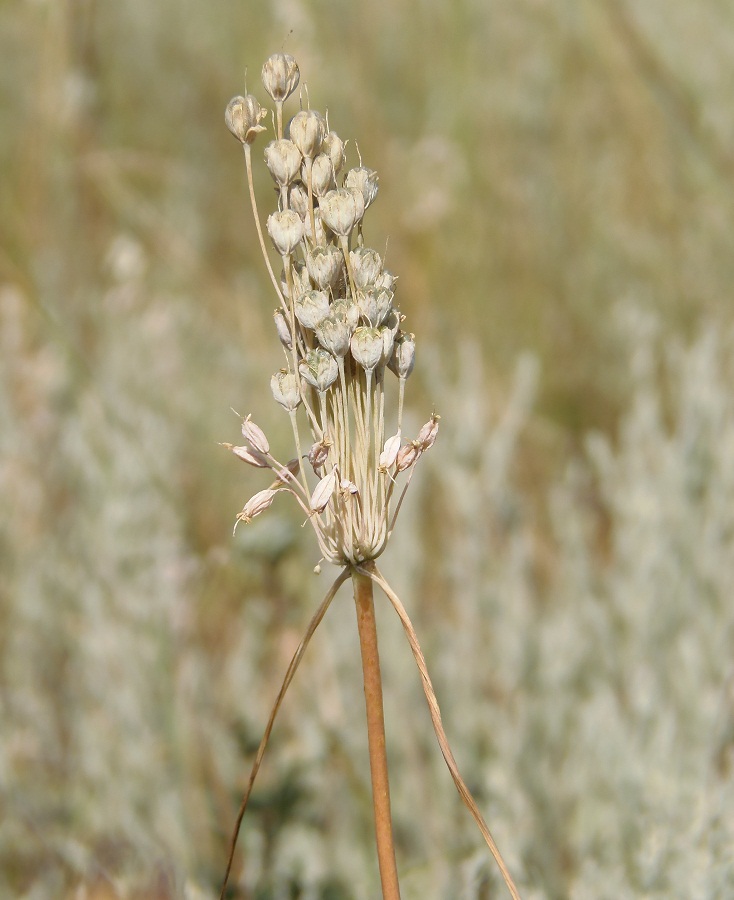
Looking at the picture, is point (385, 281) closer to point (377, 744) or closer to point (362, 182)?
point (362, 182)

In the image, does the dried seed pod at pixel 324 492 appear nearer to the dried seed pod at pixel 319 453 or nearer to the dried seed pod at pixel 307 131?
the dried seed pod at pixel 319 453

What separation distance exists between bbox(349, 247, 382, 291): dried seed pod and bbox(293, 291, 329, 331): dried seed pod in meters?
0.04

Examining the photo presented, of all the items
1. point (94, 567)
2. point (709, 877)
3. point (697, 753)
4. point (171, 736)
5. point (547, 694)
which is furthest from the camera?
point (94, 567)

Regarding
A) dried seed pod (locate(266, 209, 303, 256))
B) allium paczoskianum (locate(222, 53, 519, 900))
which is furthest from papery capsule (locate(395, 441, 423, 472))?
dried seed pod (locate(266, 209, 303, 256))

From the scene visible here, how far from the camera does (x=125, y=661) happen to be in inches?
89.6

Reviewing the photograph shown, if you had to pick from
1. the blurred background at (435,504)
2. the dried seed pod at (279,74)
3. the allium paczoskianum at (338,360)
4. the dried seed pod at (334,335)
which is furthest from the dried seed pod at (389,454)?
the blurred background at (435,504)

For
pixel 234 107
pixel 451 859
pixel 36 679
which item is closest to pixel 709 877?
pixel 451 859

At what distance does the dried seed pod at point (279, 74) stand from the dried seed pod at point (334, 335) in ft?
0.67

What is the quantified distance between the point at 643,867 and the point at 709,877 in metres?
0.10

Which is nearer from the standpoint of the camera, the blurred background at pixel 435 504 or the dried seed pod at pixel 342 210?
the dried seed pod at pixel 342 210

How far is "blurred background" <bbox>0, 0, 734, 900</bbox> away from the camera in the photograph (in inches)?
76.8

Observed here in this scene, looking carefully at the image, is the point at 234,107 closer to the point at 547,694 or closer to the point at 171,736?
the point at 171,736

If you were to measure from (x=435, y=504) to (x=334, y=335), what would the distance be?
2467 millimetres

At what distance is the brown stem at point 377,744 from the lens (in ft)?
2.48
